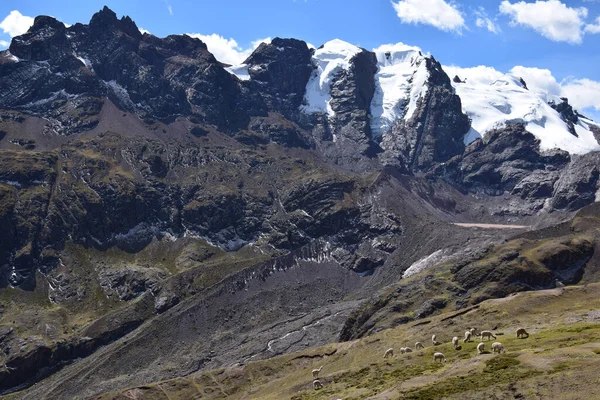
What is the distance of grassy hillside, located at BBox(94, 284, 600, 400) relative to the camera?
66250 millimetres

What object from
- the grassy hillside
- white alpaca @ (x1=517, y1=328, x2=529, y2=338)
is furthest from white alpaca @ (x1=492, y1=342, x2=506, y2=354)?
white alpaca @ (x1=517, y1=328, x2=529, y2=338)

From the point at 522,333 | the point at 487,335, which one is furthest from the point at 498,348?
the point at 487,335

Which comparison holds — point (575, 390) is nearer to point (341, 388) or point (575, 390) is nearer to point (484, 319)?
point (341, 388)

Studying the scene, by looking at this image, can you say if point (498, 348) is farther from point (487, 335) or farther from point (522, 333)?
point (487, 335)

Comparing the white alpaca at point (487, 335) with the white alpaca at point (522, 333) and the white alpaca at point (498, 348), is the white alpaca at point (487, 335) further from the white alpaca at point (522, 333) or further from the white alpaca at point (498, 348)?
the white alpaca at point (498, 348)

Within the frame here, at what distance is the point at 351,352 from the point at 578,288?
192 ft

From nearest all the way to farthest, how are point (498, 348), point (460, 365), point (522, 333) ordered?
1. point (460, 365)
2. point (498, 348)
3. point (522, 333)

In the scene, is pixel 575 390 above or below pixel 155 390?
Result: above

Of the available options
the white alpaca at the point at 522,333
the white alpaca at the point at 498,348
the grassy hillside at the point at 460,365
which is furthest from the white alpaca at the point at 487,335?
the white alpaca at the point at 498,348

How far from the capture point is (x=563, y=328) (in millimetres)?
97312

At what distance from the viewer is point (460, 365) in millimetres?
79688

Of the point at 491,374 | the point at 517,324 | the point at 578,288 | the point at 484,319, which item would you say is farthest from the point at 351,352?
the point at 491,374

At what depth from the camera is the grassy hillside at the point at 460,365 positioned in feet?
217

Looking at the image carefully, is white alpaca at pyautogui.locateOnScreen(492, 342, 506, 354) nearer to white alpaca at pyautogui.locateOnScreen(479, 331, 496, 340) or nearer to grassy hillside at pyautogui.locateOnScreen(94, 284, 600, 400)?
grassy hillside at pyautogui.locateOnScreen(94, 284, 600, 400)
